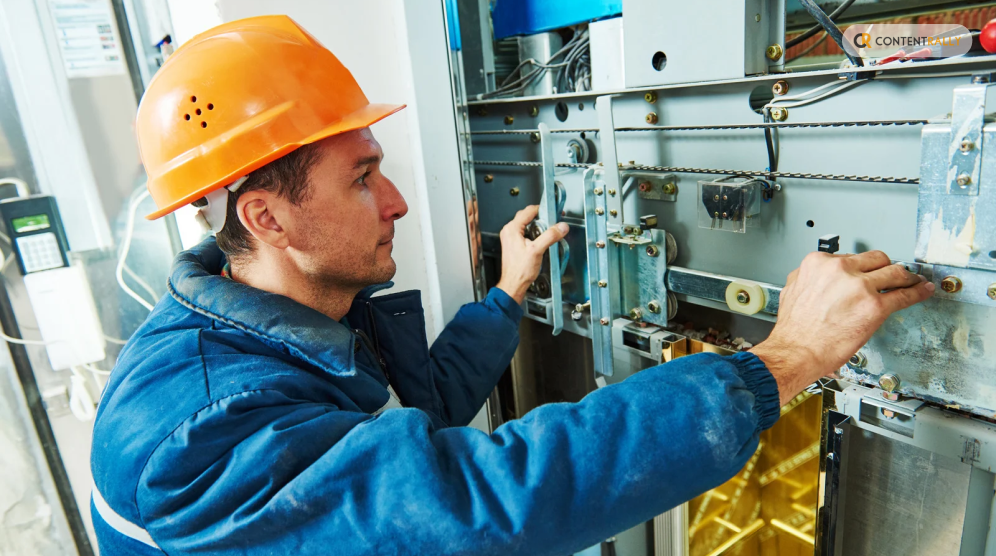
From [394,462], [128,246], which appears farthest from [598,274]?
[128,246]

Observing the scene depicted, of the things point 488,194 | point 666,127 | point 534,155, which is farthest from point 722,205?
point 488,194

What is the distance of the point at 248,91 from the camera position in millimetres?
852

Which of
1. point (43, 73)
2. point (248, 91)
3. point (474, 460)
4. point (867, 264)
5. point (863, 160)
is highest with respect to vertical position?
point (43, 73)

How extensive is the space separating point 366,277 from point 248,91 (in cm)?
31

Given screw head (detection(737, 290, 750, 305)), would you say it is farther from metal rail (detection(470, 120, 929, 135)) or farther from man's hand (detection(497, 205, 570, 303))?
man's hand (detection(497, 205, 570, 303))

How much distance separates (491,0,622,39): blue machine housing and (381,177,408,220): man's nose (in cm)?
50

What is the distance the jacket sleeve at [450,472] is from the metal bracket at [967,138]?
12.2 inches

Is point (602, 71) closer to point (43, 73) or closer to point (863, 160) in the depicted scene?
point (863, 160)

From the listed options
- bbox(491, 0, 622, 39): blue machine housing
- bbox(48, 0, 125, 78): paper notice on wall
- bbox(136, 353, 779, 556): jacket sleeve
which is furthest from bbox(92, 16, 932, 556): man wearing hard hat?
bbox(48, 0, 125, 78): paper notice on wall

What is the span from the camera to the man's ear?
896 mm

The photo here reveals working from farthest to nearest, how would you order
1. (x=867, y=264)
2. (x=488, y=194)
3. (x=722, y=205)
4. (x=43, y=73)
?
1. (x=43, y=73)
2. (x=488, y=194)
3. (x=722, y=205)
4. (x=867, y=264)

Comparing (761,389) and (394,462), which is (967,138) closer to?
(761,389)

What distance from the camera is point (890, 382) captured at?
0.85 metres

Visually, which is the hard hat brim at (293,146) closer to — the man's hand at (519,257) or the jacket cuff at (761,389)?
the man's hand at (519,257)
